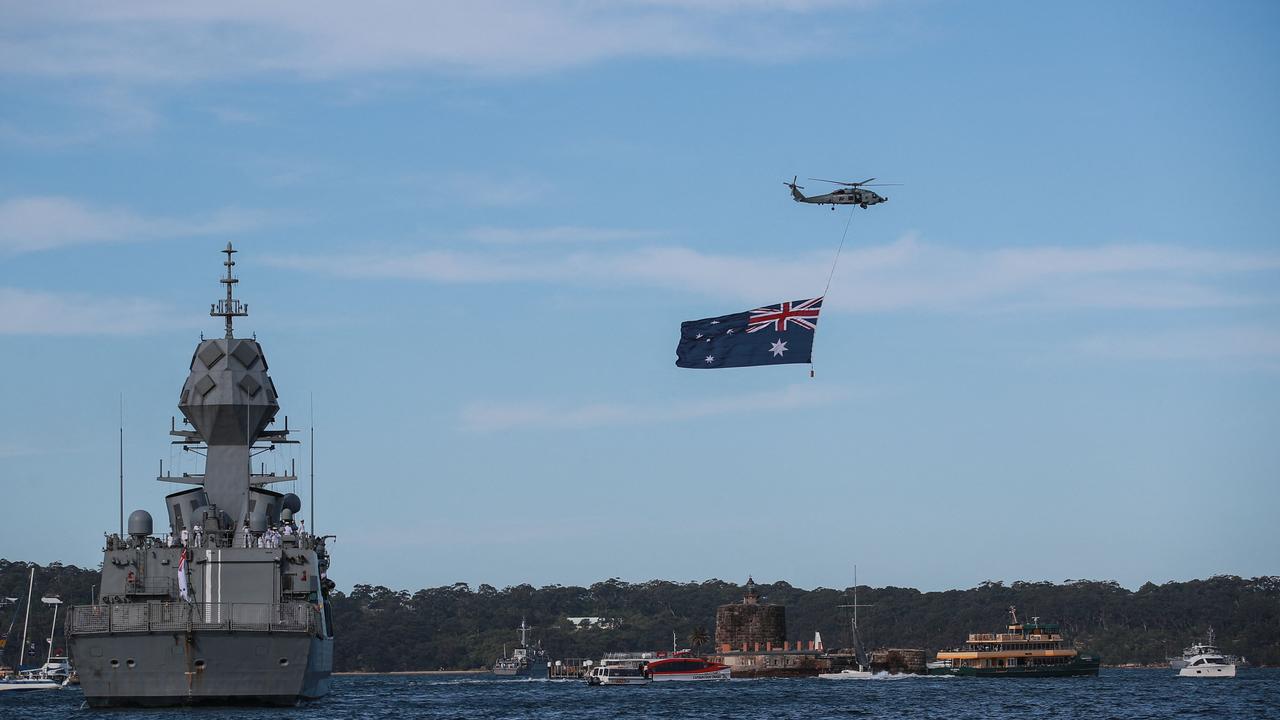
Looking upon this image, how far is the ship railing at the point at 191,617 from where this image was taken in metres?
70.1

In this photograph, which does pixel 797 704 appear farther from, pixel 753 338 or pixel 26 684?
pixel 26 684

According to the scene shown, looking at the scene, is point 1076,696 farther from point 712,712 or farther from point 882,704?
point 712,712

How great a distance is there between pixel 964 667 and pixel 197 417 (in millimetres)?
89865

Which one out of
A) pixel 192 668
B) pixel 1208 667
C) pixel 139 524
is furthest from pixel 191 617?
pixel 1208 667

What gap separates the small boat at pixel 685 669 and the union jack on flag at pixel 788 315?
307ft

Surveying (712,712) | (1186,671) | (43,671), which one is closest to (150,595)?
(712,712)

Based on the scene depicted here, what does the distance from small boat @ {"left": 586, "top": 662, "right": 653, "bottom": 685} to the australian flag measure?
Result: 279ft

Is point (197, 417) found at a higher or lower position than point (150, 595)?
higher

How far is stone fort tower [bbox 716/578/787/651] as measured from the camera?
180 metres

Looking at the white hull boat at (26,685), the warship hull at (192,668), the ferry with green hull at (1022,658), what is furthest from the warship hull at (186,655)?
the ferry with green hull at (1022,658)

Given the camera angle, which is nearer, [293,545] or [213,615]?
[213,615]

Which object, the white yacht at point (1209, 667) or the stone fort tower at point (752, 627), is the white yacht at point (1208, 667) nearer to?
the white yacht at point (1209, 667)

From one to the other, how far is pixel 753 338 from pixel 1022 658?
93220mm

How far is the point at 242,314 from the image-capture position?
86188mm
